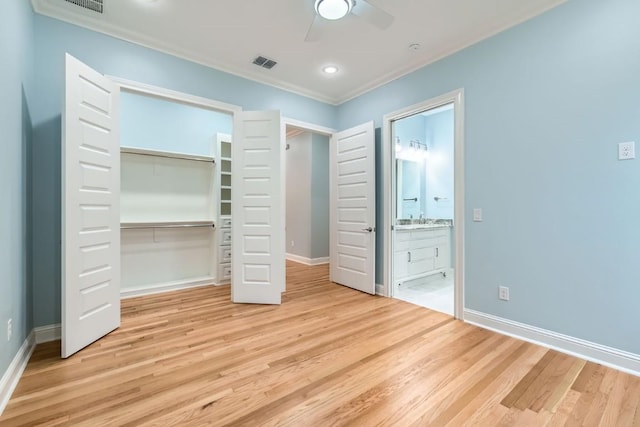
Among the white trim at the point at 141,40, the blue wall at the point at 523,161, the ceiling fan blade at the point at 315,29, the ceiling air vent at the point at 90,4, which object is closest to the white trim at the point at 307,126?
the white trim at the point at 141,40

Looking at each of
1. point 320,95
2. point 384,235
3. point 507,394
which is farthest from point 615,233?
point 320,95

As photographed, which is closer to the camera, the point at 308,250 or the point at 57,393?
the point at 57,393

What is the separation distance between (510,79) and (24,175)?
13.9ft

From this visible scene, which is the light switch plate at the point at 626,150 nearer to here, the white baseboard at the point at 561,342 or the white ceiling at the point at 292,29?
the white ceiling at the point at 292,29

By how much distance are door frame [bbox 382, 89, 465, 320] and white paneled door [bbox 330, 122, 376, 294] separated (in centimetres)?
17

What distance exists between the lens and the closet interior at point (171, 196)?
151 inches

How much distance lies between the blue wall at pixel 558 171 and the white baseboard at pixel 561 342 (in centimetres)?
5

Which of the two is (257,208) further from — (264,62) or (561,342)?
(561,342)

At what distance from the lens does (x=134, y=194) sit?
3.90m

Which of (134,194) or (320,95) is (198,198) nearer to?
(134,194)

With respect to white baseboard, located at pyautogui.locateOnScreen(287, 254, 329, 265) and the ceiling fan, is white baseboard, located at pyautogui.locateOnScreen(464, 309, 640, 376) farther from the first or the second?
white baseboard, located at pyautogui.locateOnScreen(287, 254, 329, 265)

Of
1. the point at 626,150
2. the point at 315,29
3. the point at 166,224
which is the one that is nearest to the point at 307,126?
the point at 315,29

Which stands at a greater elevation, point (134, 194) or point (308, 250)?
point (134, 194)

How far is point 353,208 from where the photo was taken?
160 inches
